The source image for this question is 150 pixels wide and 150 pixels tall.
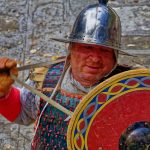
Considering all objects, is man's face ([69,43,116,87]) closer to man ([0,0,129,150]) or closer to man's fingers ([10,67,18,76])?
man ([0,0,129,150])

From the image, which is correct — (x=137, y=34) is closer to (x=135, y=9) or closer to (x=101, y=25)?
(x=135, y=9)

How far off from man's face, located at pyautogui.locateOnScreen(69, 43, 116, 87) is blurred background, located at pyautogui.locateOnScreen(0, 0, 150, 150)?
7.93 ft

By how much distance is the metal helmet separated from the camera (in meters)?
2.57

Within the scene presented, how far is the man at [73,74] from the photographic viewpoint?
2.56 m

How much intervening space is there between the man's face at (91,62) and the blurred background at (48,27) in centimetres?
242

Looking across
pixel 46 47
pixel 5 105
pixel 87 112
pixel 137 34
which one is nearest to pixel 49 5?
pixel 46 47

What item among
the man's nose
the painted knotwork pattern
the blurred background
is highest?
the man's nose

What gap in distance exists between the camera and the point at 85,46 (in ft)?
8.48

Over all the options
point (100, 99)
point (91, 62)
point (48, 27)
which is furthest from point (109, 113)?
point (48, 27)

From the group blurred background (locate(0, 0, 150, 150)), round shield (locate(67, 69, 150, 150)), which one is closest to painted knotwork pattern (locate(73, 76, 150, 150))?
round shield (locate(67, 69, 150, 150))

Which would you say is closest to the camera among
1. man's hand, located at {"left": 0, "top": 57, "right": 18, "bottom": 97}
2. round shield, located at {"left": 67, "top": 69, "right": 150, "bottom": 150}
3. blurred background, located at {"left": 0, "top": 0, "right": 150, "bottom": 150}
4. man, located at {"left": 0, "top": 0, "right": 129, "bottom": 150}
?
round shield, located at {"left": 67, "top": 69, "right": 150, "bottom": 150}

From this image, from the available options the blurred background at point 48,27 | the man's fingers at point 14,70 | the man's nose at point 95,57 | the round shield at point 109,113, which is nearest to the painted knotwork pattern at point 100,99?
the round shield at point 109,113

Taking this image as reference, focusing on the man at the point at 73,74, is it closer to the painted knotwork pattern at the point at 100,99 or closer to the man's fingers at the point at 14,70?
the man's fingers at the point at 14,70

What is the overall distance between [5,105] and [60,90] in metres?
0.33
